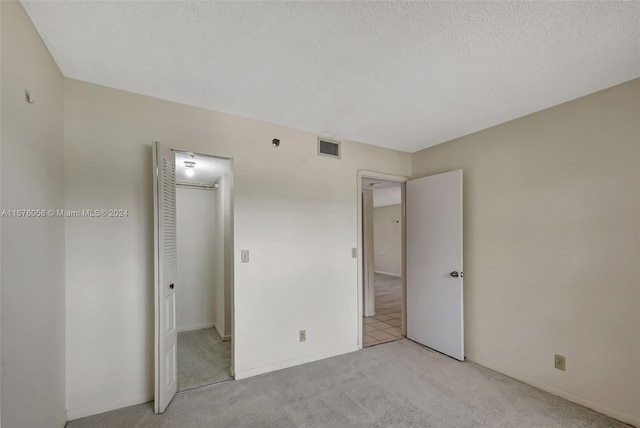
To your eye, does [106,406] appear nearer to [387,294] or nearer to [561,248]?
[561,248]

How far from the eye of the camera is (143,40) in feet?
5.45

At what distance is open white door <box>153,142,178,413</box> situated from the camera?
216cm

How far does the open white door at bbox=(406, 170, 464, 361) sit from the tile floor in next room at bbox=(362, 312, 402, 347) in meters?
0.29

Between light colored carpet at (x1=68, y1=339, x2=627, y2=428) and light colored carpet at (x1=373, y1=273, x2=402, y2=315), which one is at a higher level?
light colored carpet at (x1=68, y1=339, x2=627, y2=428)

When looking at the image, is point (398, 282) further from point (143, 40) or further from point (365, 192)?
point (143, 40)

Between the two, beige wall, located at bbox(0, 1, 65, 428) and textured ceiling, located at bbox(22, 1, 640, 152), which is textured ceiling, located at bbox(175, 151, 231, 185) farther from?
beige wall, located at bbox(0, 1, 65, 428)

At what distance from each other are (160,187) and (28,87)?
0.89 metres

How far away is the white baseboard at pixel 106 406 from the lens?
2.08 meters

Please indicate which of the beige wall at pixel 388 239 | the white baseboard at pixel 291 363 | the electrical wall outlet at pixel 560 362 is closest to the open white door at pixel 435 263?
the electrical wall outlet at pixel 560 362

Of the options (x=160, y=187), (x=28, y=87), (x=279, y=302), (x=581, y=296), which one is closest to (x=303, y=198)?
(x=279, y=302)

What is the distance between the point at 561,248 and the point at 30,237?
12.3ft

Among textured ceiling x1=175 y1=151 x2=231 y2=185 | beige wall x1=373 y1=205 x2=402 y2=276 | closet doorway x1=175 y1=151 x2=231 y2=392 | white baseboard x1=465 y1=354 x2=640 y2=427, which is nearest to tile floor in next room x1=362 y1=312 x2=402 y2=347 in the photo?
white baseboard x1=465 y1=354 x2=640 y2=427

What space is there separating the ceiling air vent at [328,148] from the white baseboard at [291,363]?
2237 mm

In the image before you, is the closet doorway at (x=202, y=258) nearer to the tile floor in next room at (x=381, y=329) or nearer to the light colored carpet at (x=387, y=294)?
the tile floor in next room at (x=381, y=329)
